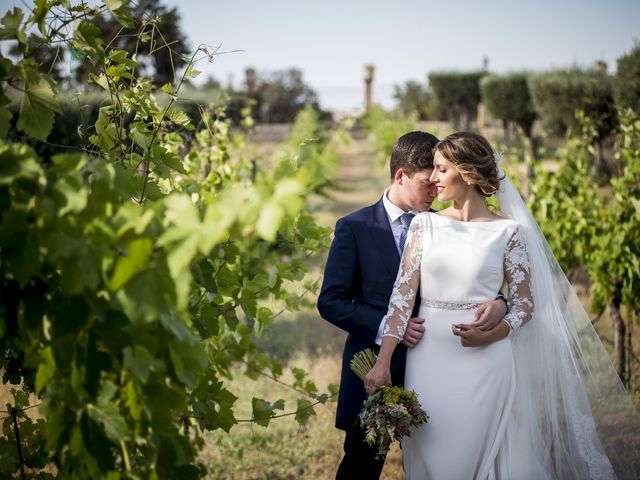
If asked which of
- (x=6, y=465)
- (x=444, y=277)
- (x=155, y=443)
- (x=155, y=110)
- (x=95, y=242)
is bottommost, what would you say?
(x=6, y=465)

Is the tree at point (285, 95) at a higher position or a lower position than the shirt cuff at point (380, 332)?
higher

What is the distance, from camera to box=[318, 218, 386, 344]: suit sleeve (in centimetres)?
257

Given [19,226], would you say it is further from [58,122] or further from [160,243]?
[58,122]

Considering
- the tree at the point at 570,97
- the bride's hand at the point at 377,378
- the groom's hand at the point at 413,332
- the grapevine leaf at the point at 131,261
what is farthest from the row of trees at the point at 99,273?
the tree at the point at 570,97

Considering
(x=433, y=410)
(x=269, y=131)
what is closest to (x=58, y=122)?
(x=433, y=410)

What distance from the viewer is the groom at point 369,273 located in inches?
102

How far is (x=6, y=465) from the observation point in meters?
2.29

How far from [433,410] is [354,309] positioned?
0.51m

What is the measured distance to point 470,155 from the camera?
2.45m

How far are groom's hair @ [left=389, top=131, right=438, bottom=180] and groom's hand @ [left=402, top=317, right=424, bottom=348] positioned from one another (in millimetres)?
615

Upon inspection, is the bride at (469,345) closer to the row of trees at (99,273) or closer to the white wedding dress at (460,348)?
the white wedding dress at (460,348)

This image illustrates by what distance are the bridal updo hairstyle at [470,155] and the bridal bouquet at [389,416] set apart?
860mm

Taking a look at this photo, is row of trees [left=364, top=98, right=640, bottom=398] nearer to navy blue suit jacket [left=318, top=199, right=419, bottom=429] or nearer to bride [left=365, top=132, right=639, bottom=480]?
bride [left=365, top=132, right=639, bottom=480]

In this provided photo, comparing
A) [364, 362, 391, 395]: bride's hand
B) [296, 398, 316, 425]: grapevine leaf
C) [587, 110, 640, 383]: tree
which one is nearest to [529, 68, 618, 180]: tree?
[587, 110, 640, 383]: tree
